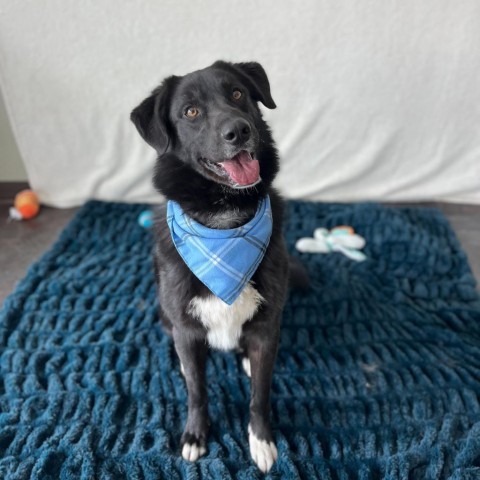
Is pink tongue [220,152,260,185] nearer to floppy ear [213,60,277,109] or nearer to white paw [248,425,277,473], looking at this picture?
floppy ear [213,60,277,109]

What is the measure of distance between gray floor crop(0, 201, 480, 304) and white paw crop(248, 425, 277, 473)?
1331mm

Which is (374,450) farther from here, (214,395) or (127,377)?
(127,377)

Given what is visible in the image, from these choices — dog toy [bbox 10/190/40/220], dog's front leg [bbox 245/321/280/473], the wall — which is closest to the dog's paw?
dog's front leg [bbox 245/321/280/473]

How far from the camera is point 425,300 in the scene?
75.4 inches

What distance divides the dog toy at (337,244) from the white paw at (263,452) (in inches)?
42.1

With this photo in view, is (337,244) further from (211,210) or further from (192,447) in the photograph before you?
(192,447)

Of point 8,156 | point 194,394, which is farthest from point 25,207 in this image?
point 194,394

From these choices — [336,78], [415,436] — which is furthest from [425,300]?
[336,78]

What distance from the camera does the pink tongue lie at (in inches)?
46.6

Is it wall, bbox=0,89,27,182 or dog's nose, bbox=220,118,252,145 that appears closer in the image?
dog's nose, bbox=220,118,252,145

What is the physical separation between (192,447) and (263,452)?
212 mm

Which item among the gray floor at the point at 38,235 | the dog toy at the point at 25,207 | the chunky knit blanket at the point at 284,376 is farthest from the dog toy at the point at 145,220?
the dog toy at the point at 25,207

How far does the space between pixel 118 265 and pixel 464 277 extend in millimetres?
1600

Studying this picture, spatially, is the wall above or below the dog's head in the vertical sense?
below
